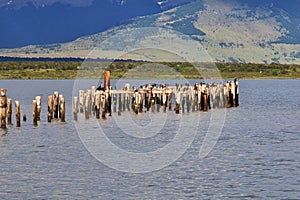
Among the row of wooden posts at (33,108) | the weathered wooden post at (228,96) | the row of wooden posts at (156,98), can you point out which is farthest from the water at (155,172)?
the weathered wooden post at (228,96)

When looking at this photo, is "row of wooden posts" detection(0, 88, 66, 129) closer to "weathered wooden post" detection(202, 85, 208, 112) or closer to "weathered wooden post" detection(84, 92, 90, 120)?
"weathered wooden post" detection(84, 92, 90, 120)

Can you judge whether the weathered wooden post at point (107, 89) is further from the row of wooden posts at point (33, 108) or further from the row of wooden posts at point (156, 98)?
the row of wooden posts at point (33, 108)

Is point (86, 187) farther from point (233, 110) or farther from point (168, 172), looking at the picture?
point (233, 110)

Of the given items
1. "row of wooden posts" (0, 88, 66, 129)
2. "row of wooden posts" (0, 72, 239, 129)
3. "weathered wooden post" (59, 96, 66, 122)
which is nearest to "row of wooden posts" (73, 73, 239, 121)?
"row of wooden posts" (0, 72, 239, 129)

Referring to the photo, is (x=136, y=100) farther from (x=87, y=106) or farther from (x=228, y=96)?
(x=228, y=96)

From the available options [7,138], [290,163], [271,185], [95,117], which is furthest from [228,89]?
[271,185]

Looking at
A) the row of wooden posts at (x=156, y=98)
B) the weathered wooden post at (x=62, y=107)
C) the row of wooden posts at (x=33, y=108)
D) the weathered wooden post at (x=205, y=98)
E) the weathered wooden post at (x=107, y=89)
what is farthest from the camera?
the weathered wooden post at (x=205, y=98)

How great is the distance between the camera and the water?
1167 inches

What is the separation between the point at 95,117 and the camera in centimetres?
5912

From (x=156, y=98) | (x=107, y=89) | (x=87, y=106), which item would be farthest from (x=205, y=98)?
(x=87, y=106)

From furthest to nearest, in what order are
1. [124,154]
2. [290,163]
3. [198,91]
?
[198,91] < [124,154] < [290,163]

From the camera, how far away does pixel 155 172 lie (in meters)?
33.7

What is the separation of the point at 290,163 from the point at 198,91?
29.1 meters

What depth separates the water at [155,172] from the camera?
97.2ft
